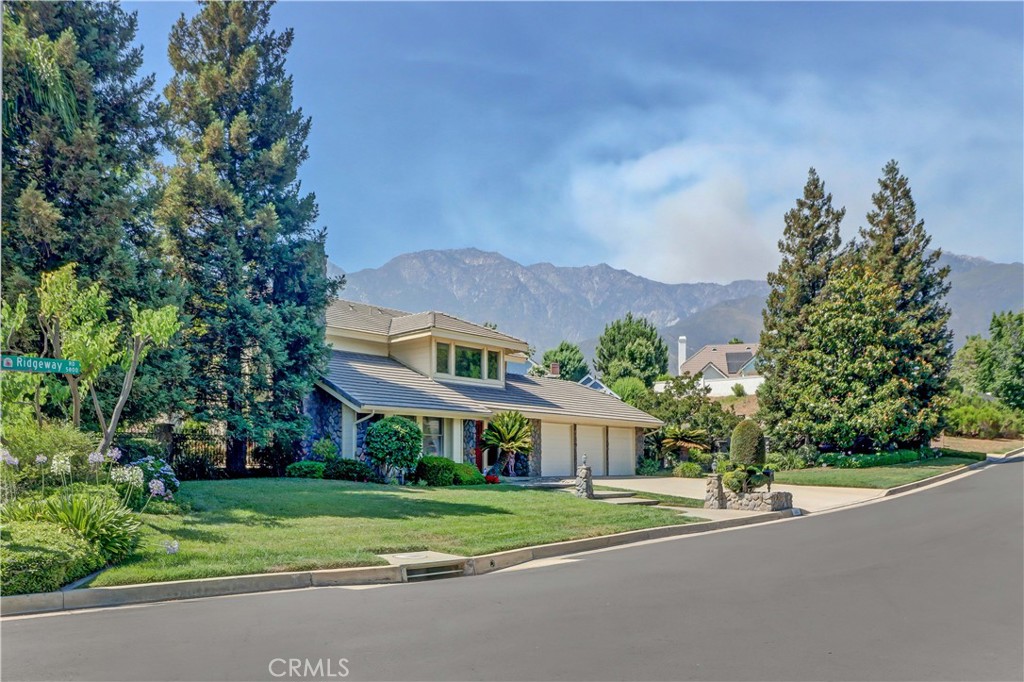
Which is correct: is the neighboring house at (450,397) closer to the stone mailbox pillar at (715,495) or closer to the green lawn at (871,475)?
the green lawn at (871,475)

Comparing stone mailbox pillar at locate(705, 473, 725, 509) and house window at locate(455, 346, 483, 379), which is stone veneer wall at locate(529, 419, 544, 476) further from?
stone mailbox pillar at locate(705, 473, 725, 509)

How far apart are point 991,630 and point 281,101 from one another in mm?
22958

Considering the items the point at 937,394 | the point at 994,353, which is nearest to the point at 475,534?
the point at 937,394

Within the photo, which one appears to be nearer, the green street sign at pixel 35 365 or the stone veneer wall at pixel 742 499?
the green street sign at pixel 35 365

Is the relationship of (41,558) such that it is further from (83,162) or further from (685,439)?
(685,439)

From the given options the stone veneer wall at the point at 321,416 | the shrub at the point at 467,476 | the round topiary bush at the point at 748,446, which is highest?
the stone veneer wall at the point at 321,416

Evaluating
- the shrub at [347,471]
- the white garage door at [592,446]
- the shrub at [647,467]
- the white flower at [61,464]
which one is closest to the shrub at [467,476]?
the shrub at [347,471]

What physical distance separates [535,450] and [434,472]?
830cm

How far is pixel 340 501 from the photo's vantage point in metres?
15.4

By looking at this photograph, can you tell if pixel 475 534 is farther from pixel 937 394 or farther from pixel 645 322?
pixel 645 322

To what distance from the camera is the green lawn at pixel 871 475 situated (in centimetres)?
2802

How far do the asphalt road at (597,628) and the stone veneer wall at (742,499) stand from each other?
825 cm

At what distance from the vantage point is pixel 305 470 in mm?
20688

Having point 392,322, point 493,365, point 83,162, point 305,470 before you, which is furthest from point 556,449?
point 83,162
